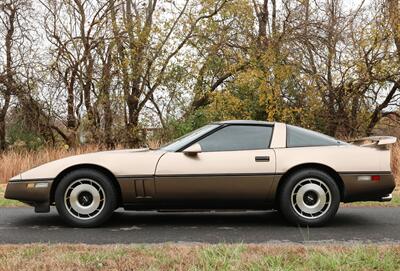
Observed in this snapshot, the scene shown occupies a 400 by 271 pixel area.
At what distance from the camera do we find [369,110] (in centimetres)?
2245

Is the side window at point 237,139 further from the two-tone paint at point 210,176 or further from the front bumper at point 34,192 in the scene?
the front bumper at point 34,192

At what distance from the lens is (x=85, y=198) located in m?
6.07

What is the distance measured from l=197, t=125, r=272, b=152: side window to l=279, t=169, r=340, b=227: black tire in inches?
22.4

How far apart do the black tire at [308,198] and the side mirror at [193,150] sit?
1097 mm

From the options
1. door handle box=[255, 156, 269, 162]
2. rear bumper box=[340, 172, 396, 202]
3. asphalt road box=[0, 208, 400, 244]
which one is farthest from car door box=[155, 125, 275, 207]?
rear bumper box=[340, 172, 396, 202]

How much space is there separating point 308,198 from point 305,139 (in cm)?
73

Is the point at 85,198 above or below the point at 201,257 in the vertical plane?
above

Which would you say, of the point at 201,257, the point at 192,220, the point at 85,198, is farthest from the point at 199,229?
the point at 201,257

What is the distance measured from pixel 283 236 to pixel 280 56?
1672 centimetres

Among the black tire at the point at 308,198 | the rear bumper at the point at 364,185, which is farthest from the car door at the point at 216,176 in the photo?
the rear bumper at the point at 364,185

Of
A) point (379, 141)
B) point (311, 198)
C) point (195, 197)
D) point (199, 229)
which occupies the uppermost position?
point (379, 141)

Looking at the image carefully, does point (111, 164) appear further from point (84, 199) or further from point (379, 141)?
point (379, 141)

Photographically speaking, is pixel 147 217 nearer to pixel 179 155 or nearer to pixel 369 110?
pixel 179 155

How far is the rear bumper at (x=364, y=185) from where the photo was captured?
612 cm
